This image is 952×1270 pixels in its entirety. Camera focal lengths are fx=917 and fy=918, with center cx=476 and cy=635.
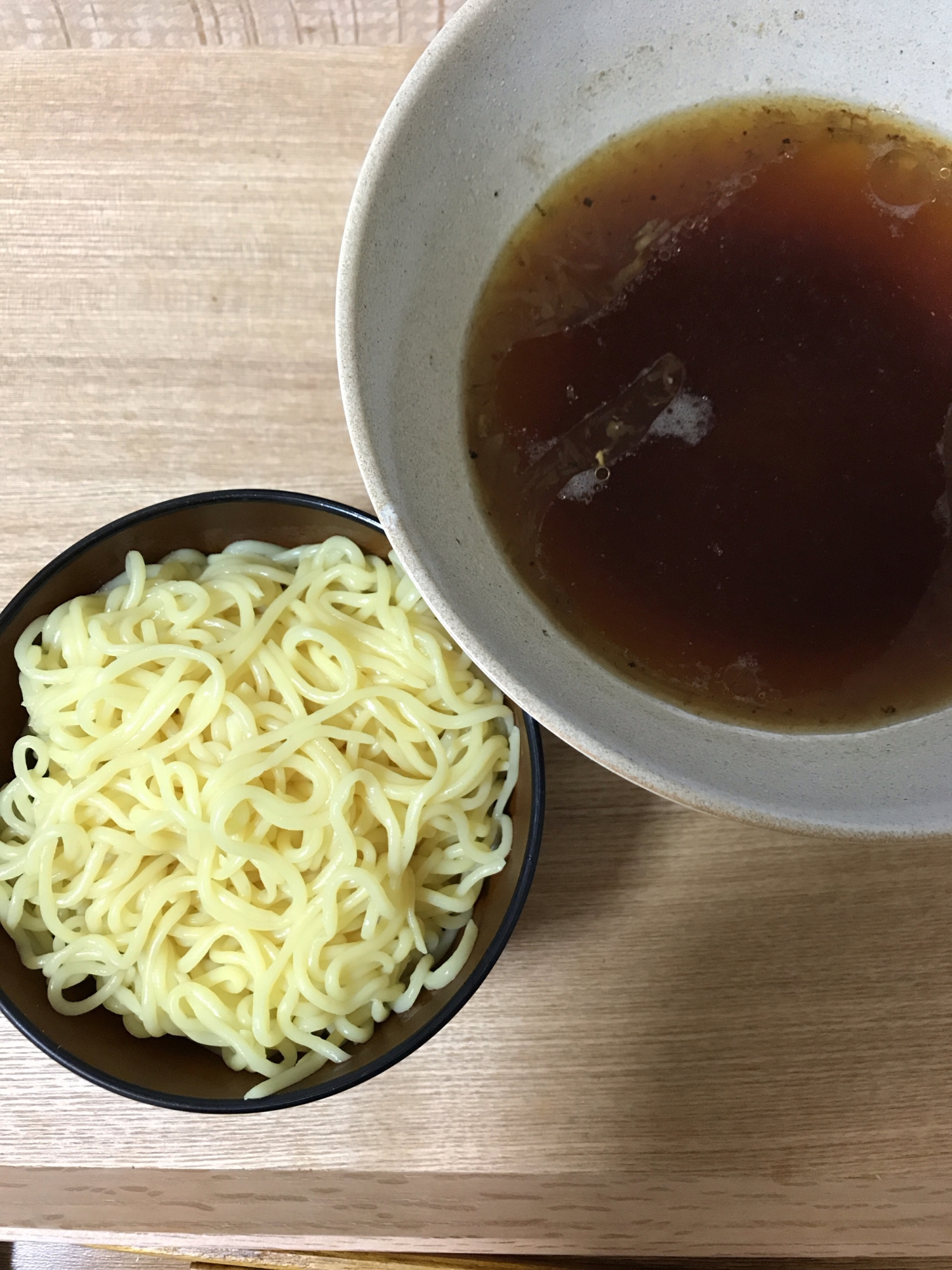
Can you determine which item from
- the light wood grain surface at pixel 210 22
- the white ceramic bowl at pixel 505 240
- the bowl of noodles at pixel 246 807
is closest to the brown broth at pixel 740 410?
the white ceramic bowl at pixel 505 240

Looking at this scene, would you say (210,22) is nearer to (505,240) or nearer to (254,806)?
(505,240)

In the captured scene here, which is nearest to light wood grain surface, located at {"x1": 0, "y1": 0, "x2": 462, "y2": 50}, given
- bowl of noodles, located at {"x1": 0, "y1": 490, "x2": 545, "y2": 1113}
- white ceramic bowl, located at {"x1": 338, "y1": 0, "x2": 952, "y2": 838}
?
white ceramic bowl, located at {"x1": 338, "y1": 0, "x2": 952, "y2": 838}

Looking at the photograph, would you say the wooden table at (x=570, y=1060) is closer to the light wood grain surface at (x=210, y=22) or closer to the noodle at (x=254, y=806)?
the noodle at (x=254, y=806)

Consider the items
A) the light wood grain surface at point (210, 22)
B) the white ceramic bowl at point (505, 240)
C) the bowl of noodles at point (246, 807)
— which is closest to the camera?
the white ceramic bowl at point (505, 240)

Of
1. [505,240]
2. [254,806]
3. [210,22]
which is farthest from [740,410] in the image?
[210,22]

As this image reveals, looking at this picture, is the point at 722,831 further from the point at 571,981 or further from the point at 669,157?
the point at 669,157

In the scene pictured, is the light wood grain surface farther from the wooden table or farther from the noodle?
the noodle

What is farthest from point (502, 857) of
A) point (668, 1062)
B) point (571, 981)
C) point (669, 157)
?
point (669, 157)
